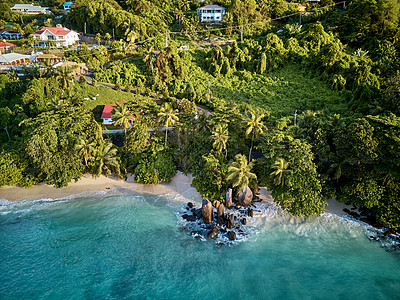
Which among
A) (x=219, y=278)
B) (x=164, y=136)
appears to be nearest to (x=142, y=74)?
(x=164, y=136)

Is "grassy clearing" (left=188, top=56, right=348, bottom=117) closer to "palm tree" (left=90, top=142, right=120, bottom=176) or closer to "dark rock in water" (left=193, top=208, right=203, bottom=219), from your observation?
"dark rock in water" (left=193, top=208, right=203, bottom=219)

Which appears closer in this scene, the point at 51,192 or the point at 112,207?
the point at 112,207

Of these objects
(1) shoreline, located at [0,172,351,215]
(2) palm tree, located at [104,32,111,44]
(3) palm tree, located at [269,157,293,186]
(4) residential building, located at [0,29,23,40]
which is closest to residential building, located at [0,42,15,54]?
(4) residential building, located at [0,29,23,40]

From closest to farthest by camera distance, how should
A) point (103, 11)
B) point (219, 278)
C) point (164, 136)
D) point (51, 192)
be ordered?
point (219, 278) < point (51, 192) < point (164, 136) < point (103, 11)

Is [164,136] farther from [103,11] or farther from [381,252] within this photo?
[103,11]

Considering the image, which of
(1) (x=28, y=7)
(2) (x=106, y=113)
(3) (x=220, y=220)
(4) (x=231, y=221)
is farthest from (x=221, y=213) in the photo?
(1) (x=28, y=7)

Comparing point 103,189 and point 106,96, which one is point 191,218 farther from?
point 106,96
